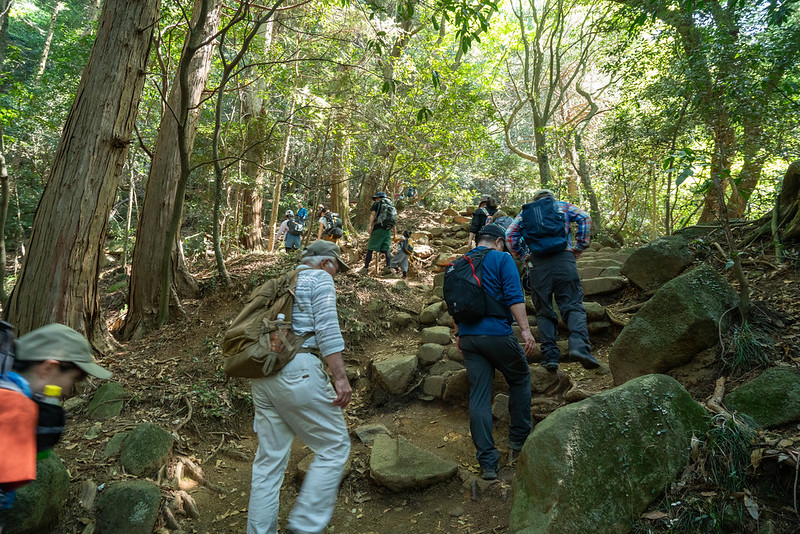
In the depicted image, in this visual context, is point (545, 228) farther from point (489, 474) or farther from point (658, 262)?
point (658, 262)

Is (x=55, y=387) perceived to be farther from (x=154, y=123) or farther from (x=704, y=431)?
(x=154, y=123)

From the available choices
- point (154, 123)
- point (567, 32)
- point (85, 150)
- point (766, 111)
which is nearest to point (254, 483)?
point (85, 150)

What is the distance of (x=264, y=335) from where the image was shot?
292 cm

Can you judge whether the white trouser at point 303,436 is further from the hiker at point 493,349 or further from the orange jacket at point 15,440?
the orange jacket at point 15,440

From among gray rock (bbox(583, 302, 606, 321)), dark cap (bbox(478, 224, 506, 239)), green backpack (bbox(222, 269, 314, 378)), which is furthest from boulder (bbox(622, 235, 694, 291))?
green backpack (bbox(222, 269, 314, 378))

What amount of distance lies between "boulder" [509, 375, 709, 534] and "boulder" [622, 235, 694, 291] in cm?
361

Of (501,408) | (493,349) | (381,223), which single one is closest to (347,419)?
(501,408)

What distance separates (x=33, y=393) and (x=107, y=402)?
372 centimetres

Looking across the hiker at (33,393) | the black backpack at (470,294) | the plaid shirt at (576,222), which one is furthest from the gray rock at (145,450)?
the plaid shirt at (576,222)

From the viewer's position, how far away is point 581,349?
4656 millimetres

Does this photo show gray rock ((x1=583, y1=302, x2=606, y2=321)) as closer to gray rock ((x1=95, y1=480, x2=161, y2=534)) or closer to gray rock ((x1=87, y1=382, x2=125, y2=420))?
gray rock ((x1=95, y1=480, x2=161, y2=534))

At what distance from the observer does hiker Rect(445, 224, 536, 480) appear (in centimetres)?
371

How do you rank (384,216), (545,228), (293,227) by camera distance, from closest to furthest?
(545,228)
(384,216)
(293,227)

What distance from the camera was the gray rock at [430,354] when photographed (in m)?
6.10
